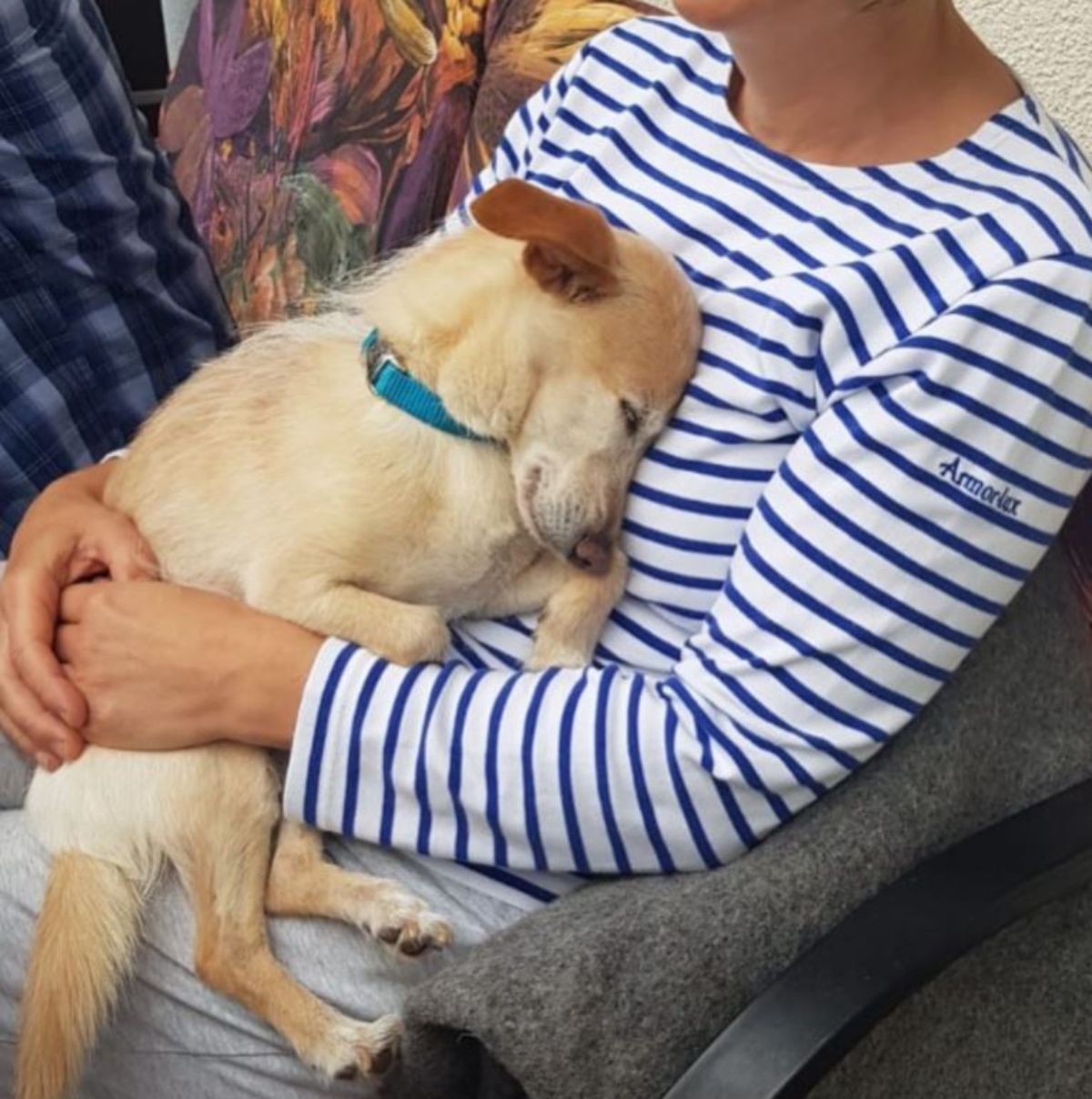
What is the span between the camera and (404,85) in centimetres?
195

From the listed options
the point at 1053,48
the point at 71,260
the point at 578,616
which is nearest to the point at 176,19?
the point at 71,260

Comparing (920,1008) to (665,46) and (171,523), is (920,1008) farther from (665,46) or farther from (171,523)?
(665,46)

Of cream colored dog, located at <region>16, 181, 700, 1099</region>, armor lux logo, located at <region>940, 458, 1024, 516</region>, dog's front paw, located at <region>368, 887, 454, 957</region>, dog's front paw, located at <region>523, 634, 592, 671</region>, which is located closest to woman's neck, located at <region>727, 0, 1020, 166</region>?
cream colored dog, located at <region>16, 181, 700, 1099</region>

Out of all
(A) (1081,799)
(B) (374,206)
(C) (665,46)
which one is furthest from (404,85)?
(A) (1081,799)

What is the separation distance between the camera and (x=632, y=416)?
1.29 m

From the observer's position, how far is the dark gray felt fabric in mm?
1045

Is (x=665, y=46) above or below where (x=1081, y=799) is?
above

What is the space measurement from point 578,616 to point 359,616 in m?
0.17

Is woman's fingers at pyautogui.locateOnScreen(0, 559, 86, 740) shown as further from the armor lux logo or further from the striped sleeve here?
the armor lux logo

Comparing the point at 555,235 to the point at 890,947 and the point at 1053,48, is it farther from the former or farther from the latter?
the point at 1053,48

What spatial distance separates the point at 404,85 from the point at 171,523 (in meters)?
0.78

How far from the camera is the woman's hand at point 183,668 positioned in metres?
1.26

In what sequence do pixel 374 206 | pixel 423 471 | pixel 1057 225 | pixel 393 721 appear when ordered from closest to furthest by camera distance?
pixel 1057 225
pixel 393 721
pixel 423 471
pixel 374 206

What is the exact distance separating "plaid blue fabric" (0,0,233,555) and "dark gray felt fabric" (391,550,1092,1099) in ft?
2.86
